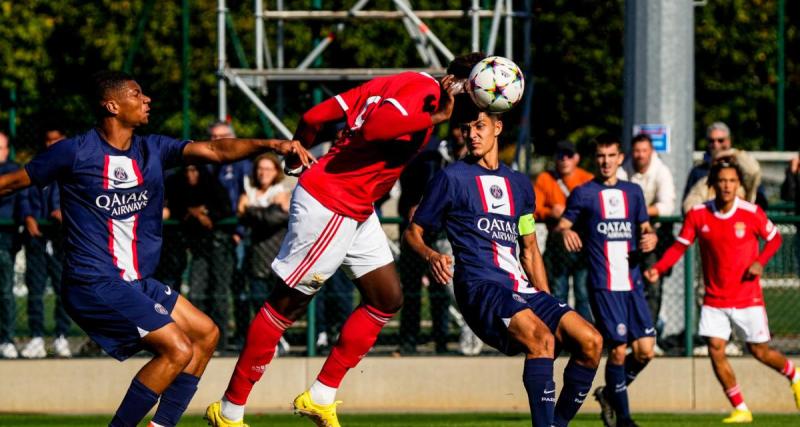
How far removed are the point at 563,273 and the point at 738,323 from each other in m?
1.79

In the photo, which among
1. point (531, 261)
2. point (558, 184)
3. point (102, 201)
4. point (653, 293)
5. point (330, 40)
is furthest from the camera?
point (330, 40)

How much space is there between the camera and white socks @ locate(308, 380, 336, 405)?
30.6 feet

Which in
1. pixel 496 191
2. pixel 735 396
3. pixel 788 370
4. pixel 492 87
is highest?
pixel 492 87

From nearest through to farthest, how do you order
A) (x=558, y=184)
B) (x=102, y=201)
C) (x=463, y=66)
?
(x=102, y=201) < (x=463, y=66) < (x=558, y=184)

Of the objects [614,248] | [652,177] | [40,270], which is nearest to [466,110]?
[614,248]

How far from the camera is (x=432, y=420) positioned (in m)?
12.3

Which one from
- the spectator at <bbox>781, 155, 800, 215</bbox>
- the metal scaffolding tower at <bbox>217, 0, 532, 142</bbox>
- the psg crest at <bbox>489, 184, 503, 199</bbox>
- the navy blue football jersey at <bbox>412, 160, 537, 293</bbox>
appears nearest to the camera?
the navy blue football jersey at <bbox>412, 160, 537, 293</bbox>

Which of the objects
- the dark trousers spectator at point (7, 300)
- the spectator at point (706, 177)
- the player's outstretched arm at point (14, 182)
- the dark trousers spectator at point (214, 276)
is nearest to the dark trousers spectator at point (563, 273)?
the spectator at point (706, 177)

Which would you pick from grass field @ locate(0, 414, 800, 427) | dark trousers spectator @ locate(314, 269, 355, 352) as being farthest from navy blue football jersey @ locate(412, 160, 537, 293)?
dark trousers spectator @ locate(314, 269, 355, 352)

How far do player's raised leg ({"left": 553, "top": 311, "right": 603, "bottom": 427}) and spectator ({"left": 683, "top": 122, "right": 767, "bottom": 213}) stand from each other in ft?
13.9

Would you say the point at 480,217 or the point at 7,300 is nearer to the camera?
the point at 480,217

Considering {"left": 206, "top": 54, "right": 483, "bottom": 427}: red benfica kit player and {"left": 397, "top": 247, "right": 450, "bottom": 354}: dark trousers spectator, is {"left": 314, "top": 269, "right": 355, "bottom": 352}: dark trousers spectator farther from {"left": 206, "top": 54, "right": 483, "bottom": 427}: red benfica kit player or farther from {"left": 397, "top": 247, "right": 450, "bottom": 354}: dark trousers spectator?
{"left": 206, "top": 54, "right": 483, "bottom": 427}: red benfica kit player

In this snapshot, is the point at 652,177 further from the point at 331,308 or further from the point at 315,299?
the point at 315,299

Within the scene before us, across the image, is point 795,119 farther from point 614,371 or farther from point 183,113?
point 614,371
